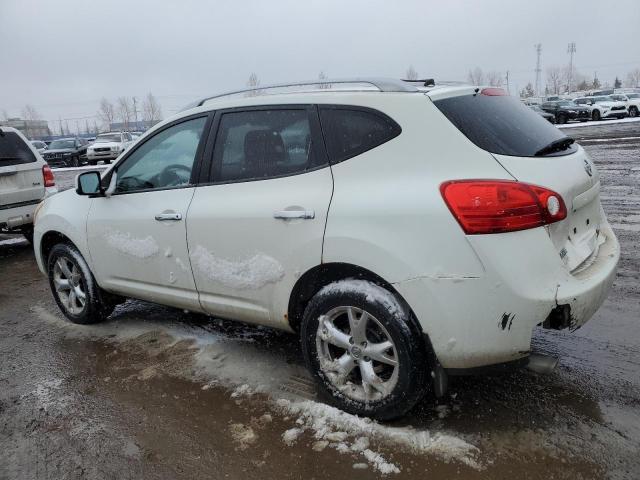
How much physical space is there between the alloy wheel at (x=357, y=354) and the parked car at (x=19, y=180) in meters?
6.35

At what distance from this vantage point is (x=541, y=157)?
2752 millimetres

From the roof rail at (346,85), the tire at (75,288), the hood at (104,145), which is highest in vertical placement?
the roof rail at (346,85)

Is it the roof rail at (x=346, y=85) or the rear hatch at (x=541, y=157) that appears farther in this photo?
the roof rail at (x=346, y=85)

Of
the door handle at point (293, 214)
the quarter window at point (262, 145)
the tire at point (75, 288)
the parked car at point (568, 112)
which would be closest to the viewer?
the door handle at point (293, 214)

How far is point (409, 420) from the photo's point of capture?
2893mm

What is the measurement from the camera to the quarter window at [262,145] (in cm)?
309

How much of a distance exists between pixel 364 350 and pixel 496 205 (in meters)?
1.01

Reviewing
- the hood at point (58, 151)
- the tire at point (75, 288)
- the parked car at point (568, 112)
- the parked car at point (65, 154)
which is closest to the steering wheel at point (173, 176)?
the tire at point (75, 288)

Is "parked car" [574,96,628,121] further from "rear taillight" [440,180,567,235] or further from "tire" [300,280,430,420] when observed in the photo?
"tire" [300,280,430,420]

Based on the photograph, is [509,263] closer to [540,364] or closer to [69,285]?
[540,364]

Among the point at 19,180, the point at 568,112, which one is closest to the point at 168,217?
the point at 19,180

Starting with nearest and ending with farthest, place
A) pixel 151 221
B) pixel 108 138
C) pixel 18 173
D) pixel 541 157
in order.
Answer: pixel 541 157 → pixel 151 221 → pixel 18 173 → pixel 108 138

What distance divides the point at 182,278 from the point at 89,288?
130cm

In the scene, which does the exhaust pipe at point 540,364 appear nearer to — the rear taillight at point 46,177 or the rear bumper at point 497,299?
the rear bumper at point 497,299
